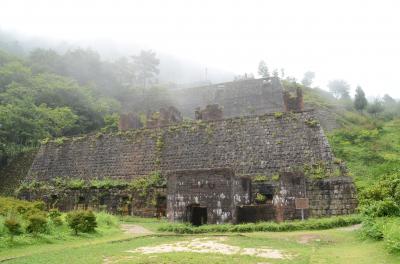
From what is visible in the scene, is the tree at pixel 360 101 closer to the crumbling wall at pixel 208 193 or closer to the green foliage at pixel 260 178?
the green foliage at pixel 260 178

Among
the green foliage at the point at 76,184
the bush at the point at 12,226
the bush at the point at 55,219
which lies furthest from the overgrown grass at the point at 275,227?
the green foliage at the point at 76,184

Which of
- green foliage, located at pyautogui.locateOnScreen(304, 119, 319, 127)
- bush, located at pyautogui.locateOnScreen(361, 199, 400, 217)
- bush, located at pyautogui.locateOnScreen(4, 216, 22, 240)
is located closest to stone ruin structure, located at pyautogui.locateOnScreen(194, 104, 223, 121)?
green foliage, located at pyautogui.locateOnScreen(304, 119, 319, 127)

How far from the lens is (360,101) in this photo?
53000mm

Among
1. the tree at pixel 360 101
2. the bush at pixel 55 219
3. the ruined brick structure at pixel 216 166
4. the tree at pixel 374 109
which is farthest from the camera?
the tree at pixel 360 101

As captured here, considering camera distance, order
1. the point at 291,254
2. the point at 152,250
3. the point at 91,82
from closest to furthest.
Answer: the point at 291,254
the point at 152,250
the point at 91,82

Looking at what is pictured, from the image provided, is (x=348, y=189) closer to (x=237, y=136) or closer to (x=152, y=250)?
(x=237, y=136)

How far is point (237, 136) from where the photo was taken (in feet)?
76.8

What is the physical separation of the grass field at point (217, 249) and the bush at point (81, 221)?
1.60 feet

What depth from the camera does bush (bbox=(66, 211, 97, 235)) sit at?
560 inches

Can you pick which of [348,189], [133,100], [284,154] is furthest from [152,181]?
[133,100]

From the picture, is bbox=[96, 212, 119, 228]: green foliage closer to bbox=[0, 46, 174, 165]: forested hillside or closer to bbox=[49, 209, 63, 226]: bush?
bbox=[49, 209, 63, 226]: bush

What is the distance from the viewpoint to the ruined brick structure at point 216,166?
17703 mm

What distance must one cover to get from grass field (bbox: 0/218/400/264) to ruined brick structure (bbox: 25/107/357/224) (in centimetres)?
353

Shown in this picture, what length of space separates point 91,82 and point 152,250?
49567 millimetres
